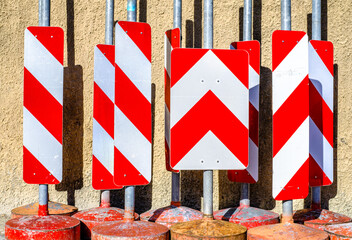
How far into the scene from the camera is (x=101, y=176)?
220 inches

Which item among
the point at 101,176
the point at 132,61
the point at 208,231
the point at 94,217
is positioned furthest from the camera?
the point at 101,176

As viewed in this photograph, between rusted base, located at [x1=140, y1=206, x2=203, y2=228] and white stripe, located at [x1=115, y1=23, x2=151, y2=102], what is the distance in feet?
3.80

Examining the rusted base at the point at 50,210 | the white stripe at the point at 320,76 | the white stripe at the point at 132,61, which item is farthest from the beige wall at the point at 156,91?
the white stripe at the point at 132,61

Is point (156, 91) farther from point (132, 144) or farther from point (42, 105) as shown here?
point (132, 144)

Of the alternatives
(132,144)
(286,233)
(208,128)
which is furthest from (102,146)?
(286,233)

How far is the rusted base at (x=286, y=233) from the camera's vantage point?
4.31m

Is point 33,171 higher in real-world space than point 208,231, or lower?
higher

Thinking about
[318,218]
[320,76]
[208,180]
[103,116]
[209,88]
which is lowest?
[318,218]

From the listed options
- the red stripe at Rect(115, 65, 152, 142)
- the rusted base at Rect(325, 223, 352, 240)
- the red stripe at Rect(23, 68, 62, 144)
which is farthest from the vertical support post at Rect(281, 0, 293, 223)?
the red stripe at Rect(23, 68, 62, 144)

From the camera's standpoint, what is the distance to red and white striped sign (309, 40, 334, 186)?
544 centimetres

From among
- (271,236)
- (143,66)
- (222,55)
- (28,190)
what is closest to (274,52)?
(222,55)

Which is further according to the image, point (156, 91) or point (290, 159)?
point (156, 91)

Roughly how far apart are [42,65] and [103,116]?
894 millimetres

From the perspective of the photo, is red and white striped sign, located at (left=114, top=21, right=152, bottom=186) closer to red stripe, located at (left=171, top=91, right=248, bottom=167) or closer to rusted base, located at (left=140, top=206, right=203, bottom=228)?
red stripe, located at (left=171, top=91, right=248, bottom=167)
